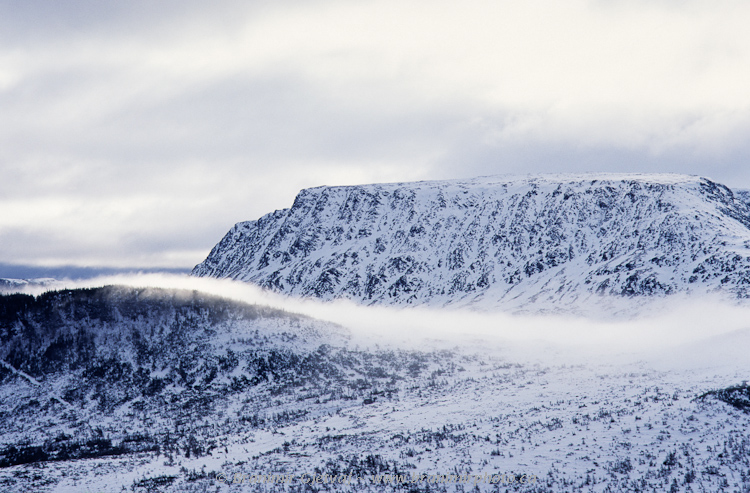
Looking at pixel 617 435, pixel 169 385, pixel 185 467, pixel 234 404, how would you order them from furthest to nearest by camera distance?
pixel 169 385 → pixel 234 404 → pixel 185 467 → pixel 617 435

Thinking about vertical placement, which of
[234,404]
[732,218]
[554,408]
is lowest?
[234,404]

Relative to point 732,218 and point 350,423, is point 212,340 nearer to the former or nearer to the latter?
point 350,423

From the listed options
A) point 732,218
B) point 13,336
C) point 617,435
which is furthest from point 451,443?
point 732,218

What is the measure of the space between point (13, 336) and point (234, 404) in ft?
131

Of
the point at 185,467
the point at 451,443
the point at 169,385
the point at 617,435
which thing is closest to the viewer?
the point at 617,435

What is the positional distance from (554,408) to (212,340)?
2124 inches

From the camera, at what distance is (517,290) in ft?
584

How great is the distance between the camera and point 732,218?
173500 millimetres

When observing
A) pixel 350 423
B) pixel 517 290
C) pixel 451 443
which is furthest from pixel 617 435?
pixel 517 290

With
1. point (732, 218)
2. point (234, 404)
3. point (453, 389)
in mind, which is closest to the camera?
point (453, 389)

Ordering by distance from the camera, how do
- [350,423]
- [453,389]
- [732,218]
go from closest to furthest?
[350,423]
[453,389]
[732,218]

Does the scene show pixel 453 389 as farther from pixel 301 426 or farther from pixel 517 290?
pixel 517 290

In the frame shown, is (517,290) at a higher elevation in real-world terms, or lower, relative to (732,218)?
lower

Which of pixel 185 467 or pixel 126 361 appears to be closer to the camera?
pixel 185 467
